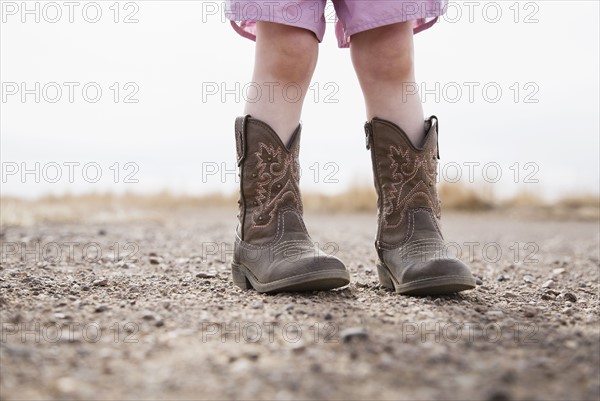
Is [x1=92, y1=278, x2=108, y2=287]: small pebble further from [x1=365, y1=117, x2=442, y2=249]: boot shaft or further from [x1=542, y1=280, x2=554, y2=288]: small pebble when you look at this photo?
[x1=542, y1=280, x2=554, y2=288]: small pebble

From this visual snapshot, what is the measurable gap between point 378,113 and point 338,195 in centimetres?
725

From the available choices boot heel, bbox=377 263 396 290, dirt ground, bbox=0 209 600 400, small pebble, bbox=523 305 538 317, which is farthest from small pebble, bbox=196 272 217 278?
small pebble, bbox=523 305 538 317

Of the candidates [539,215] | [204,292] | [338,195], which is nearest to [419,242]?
[204,292]

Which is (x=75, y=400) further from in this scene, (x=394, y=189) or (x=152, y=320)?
(x=394, y=189)

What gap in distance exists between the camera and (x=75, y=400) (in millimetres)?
1146

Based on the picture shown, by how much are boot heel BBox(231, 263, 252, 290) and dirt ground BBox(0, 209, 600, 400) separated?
1.4 inches

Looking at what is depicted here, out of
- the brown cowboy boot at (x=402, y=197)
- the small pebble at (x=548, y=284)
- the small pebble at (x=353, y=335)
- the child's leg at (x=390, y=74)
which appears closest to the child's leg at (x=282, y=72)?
the child's leg at (x=390, y=74)

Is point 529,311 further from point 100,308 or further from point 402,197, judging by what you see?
point 100,308

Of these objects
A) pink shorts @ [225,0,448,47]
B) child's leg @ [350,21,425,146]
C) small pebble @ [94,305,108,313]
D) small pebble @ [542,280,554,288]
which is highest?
pink shorts @ [225,0,448,47]

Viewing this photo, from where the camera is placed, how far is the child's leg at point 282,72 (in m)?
1.98

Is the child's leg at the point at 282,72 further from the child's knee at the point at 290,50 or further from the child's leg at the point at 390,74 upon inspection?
the child's leg at the point at 390,74

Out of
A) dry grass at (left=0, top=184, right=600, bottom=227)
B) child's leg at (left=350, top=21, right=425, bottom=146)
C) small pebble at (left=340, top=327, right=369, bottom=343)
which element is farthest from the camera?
dry grass at (left=0, top=184, right=600, bottom=227)

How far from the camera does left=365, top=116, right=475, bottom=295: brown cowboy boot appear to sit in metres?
2.07

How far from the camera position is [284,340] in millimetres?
1454
